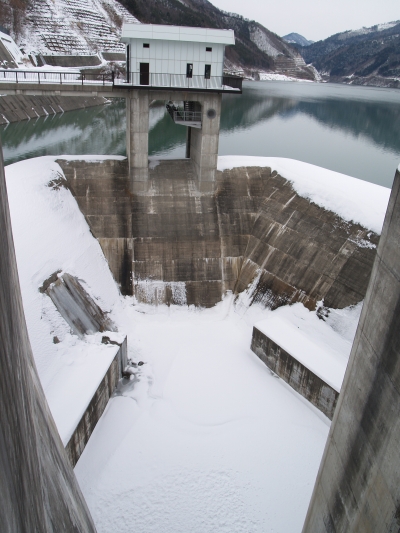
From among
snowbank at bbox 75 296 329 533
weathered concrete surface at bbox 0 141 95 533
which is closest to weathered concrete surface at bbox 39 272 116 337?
snowbank at bbox 75 296 329 533

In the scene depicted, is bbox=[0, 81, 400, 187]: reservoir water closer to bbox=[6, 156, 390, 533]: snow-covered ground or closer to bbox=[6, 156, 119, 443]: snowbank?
bbox=[6, 156, 119, 443]: snowbank

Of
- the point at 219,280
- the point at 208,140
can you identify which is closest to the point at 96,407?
the point at 219,280

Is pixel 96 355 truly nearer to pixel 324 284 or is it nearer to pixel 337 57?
pixel 324 284

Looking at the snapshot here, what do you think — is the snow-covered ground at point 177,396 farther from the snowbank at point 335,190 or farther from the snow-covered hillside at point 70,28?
the snow-covered hillside at point 70,28

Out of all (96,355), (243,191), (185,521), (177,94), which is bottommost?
(185,521)

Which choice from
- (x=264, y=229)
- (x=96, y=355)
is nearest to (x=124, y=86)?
(x=264, y=229)

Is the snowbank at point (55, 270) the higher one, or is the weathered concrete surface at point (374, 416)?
the weathered concrete surface at point (374, 416)

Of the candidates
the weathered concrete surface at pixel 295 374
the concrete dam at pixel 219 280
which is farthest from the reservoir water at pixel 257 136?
the weathered concrete surface at pixel 295 374
